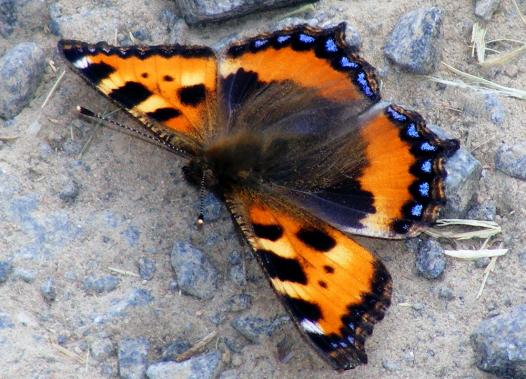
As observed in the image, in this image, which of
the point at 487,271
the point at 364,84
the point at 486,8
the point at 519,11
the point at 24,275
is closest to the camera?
the point at 24,275

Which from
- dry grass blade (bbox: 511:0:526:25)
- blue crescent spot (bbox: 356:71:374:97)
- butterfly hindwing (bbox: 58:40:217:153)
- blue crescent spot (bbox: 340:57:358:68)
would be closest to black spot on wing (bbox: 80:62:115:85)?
butterfly hindwing (bbox: 58:40:217:153)

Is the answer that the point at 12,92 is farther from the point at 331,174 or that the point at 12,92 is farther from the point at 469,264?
the point at 469,264

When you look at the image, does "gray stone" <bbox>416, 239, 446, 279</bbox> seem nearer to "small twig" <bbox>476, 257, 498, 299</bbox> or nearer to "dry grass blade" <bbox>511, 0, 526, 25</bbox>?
"small twig" <bbox>476, 257, 498, 299</bbox>

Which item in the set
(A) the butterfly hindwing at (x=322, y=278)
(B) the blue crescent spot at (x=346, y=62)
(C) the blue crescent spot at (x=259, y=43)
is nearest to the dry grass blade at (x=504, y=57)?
(B) the blue crescent spot at (x=346, y=62)

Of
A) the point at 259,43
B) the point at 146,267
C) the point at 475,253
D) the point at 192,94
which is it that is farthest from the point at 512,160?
the point at 146,267

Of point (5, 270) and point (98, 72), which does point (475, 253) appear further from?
point (5, 270)

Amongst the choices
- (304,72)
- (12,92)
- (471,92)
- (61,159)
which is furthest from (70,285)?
(471,92)

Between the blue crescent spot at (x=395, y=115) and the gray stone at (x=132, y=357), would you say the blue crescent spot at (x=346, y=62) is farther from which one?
the gray stone at (x=132, y=357)
